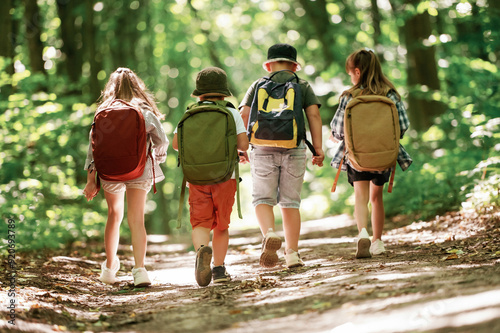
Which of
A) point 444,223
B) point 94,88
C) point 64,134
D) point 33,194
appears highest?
point 94,88

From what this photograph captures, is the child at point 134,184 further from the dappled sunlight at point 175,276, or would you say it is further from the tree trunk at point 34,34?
the tree trunk at point 34,34

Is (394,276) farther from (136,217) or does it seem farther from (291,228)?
(136,217)

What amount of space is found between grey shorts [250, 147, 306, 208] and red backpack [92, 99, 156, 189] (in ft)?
3.83

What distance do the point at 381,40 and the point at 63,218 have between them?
739 centimetres

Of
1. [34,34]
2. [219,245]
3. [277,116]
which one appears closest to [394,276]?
[219,245]

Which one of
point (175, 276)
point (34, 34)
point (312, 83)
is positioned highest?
point (34, 34)

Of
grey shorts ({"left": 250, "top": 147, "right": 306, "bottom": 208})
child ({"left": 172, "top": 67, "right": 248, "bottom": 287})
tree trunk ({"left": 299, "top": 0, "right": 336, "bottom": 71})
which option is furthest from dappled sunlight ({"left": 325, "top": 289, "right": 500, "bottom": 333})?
tree trunk ({"left": 299, "top": 0, "right": 336, "bottom": 71})

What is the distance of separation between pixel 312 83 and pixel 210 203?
9.31 metres

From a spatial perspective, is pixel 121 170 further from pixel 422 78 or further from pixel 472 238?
pixel 422 78

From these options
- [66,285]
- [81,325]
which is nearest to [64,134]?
[66,285]

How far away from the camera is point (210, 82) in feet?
18.1

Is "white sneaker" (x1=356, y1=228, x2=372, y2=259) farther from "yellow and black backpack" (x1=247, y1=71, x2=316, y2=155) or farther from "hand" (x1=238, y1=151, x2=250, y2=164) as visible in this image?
"hand" (x1=238, y1=151, x2=250, y2=164)

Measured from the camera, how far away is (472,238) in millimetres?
6316

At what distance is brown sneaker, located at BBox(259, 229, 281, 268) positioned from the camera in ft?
17.7
